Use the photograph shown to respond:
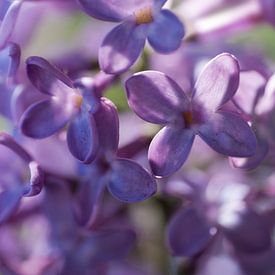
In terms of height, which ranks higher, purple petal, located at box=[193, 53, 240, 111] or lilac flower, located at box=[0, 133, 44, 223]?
purple petal, located at box=[193, 53, 240, 111]

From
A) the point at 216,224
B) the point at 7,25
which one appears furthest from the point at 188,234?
the point at 7,25

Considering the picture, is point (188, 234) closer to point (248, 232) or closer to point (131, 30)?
point (248, 232)

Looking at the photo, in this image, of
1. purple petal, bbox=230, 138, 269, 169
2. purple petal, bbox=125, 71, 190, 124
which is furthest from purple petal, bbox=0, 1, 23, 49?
purple petal, bbox=230, 138, 269, 169

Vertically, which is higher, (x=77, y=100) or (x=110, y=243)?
(x=77, y=100)

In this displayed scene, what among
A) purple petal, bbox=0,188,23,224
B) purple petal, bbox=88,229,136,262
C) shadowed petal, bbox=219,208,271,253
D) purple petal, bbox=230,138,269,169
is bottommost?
purple petal, bbox=88,229,136,262

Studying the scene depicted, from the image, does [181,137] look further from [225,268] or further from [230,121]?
[225,268]

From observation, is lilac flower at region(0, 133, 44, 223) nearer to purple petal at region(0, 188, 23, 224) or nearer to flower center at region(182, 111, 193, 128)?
purple petal at region(0, 188, 23, 224)
